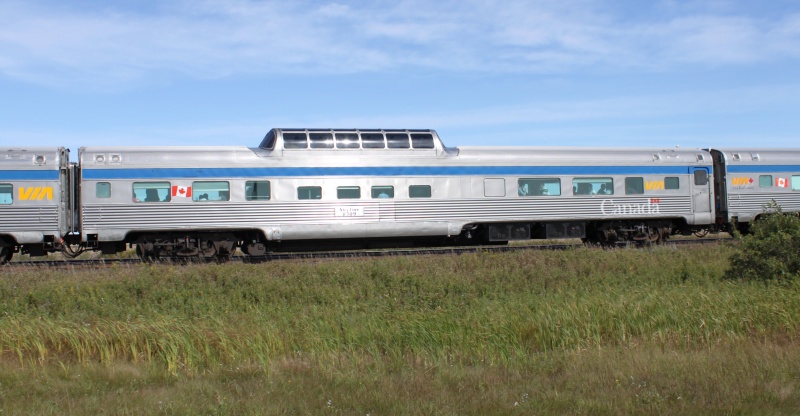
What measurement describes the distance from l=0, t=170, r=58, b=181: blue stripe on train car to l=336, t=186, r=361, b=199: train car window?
6.98m

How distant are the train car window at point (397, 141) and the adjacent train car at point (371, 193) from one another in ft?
0.10

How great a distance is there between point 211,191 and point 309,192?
250 centimetres

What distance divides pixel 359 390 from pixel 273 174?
11368mm

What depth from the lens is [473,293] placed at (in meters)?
12.8

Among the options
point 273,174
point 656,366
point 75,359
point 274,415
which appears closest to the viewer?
point 274,415

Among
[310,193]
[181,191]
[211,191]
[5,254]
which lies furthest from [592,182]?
[5,254]

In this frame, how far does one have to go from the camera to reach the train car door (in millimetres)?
20516

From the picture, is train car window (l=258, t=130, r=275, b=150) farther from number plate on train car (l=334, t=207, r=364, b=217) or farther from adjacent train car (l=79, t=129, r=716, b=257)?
number plate on train car (l=334, t=207, r=364, b=217)

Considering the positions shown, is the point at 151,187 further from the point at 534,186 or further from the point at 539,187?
the point at 539,187

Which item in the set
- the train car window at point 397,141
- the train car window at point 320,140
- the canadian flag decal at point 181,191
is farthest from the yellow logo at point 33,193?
the train car window at point 397,141

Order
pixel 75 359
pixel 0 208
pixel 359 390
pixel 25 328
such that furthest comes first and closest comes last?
1. pixel 0 208
2. pixel 25 328
3. pixel 75 359
4. pixel 359 390

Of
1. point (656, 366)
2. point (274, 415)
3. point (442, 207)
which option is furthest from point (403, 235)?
point (274, 415)

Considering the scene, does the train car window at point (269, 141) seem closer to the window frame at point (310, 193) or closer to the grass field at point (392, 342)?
the window frame at point (310, 193)

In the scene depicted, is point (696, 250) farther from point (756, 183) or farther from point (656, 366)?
point (656, 366)
